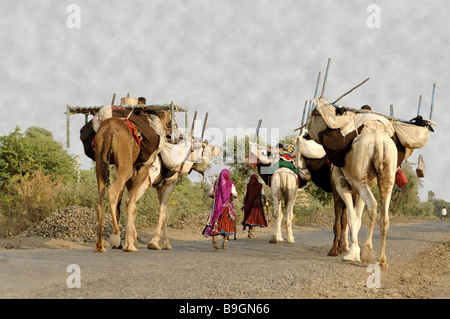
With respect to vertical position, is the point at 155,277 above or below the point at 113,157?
below

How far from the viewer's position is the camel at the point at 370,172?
9055 mm

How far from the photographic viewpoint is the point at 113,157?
10.1 meters

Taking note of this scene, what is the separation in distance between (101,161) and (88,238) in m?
5.45

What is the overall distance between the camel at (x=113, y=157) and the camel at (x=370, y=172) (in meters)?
4.44

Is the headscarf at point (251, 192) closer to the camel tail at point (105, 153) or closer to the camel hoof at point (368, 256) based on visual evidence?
the camel tail at point (105, 153)

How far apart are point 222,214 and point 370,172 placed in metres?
4.63

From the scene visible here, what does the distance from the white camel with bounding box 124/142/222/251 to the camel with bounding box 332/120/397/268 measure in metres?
4.52

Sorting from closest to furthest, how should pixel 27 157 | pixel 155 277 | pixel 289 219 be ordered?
pixel 155 277, pixel 289 219, pixel 27 157

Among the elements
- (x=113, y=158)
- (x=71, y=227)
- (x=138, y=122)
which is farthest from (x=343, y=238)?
(x=71, y=227)

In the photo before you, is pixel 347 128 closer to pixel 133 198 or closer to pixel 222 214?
pixel 222 214

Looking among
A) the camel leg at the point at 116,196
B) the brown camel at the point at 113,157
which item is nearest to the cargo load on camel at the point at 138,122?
the brown camel at the point at 113,157

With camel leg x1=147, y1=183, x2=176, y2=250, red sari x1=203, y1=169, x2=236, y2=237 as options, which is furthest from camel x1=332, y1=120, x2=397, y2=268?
camel leg x1=147, y1=183, x2=176, y2=250

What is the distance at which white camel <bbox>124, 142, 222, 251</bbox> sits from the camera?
10.7m
